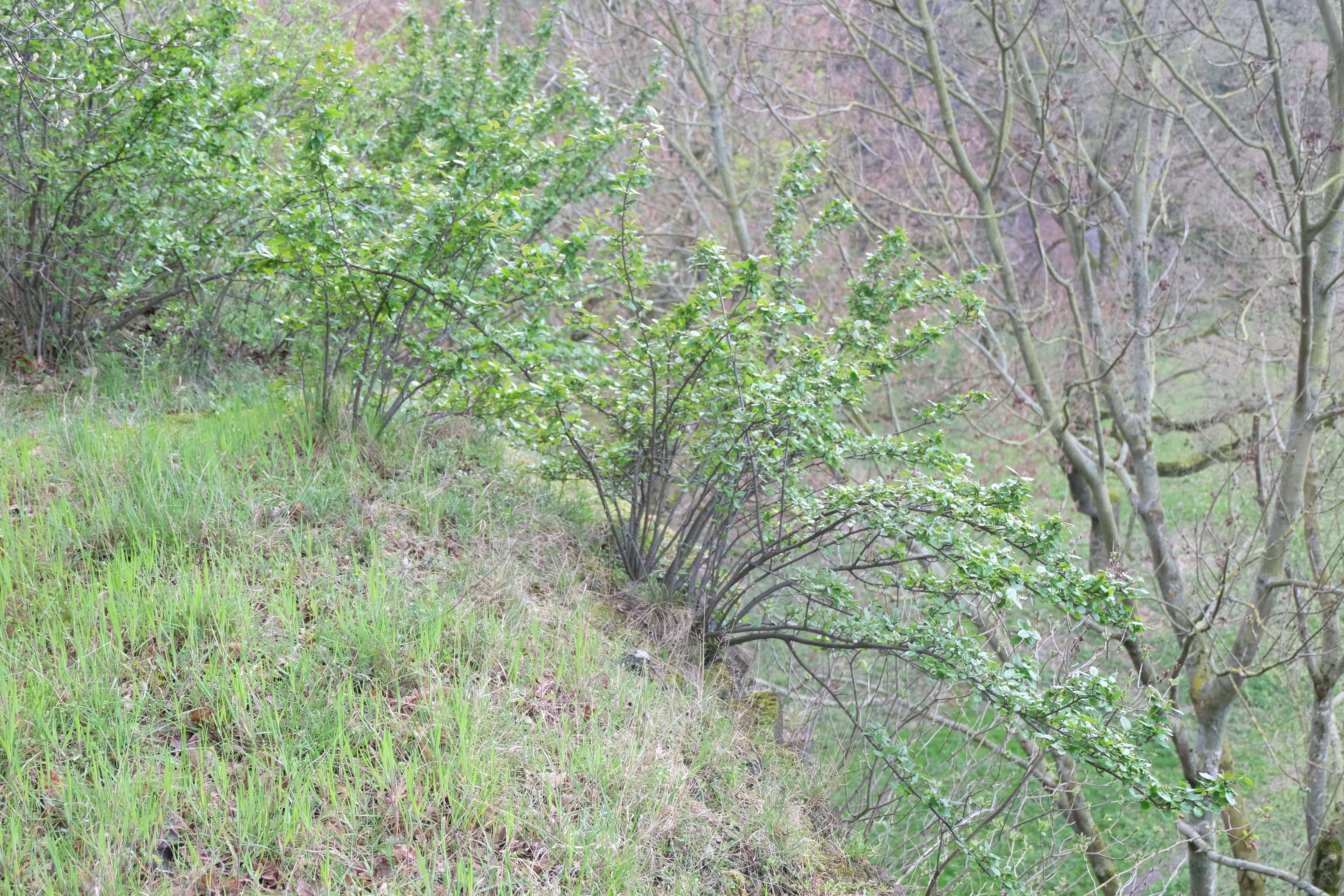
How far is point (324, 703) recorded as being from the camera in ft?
10.6

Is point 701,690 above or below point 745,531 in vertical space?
below

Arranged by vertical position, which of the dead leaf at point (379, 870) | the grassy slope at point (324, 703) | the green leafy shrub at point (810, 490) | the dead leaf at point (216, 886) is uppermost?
the green leafy shrub at point (810, 490)

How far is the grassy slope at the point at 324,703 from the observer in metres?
2.71

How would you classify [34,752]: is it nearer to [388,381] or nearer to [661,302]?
[388,381]

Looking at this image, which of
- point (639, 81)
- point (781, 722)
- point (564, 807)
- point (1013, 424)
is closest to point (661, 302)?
point (639, 81)

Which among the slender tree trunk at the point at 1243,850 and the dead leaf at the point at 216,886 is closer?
the dead leaf at the point at 216,886

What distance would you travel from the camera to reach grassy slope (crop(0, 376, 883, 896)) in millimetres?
2715

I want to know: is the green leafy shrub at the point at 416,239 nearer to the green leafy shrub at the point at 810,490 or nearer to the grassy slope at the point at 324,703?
the green leafy shrub at the point at 810,490

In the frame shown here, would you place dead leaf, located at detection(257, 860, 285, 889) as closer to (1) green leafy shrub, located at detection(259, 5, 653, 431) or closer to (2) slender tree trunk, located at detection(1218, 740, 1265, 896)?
(1) green leafy shrub, located at detection(259, 5, 653, 431)

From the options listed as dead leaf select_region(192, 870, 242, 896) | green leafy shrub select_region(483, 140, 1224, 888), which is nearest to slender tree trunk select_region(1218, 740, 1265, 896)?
green leafy shrub select_region(483, 140, 1224, 888)

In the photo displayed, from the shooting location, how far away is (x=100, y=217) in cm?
568

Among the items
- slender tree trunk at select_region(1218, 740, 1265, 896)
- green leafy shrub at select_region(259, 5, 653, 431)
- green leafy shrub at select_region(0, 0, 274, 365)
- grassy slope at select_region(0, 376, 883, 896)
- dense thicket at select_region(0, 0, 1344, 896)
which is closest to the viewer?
grassy slope at select_region(0, 376, 883, 896)

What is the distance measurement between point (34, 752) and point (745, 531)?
3.29 metres

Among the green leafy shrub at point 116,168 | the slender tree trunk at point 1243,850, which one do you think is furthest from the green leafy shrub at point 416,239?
the slender tree trunk at point 1243,850
